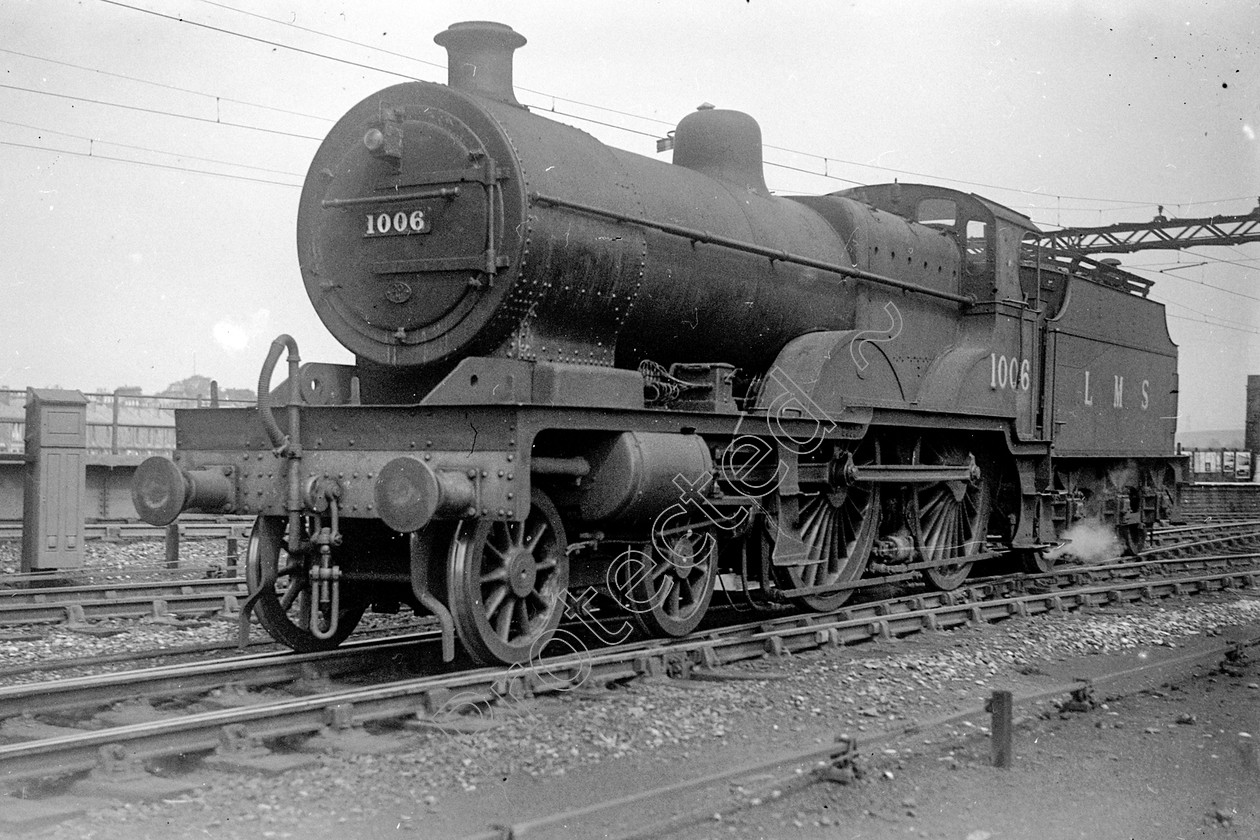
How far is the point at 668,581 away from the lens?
7832mm

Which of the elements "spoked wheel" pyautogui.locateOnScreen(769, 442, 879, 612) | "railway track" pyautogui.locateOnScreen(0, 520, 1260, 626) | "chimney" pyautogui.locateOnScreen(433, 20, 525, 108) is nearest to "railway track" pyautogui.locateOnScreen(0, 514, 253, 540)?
"railway track" pyautogui.locateOnScreen(0, 520, 1260, 626)

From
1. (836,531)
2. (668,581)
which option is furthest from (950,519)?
(668,581)

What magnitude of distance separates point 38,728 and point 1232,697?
6448 millimetres

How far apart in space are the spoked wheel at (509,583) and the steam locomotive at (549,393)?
0.06 ft

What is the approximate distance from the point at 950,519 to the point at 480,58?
6.08m

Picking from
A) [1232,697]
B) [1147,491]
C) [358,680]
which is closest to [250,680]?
[358,680]

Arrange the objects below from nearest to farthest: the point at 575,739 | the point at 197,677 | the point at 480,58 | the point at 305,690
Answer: the point at 575,739 → the point at 197,677 → the point at 305,690 → the point at 480,58

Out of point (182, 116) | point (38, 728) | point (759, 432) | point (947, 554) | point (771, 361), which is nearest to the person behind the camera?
point (38, 728)

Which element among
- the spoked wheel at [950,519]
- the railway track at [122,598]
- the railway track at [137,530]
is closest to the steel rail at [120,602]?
the railway track at [122,598]

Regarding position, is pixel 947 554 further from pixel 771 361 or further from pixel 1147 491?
pixel 1147 491

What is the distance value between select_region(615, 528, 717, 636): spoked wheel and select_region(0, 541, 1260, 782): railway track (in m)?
0.16

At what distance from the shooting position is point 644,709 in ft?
20.6

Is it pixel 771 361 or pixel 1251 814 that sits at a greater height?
pixel 771 361

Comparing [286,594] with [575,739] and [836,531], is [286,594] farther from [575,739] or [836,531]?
[836,531]
